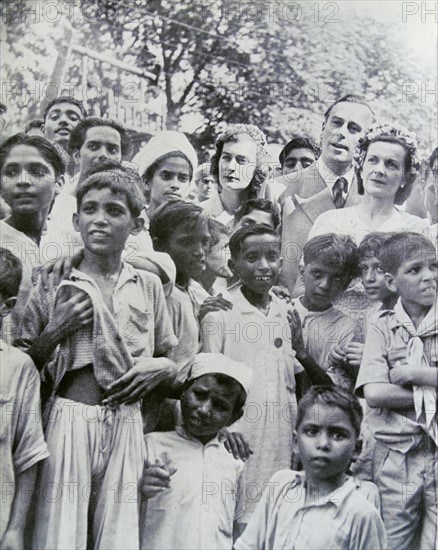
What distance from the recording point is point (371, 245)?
12.4ft

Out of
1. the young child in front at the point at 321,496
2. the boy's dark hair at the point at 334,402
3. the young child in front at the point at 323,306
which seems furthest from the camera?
the young child in front at the point at 323,306

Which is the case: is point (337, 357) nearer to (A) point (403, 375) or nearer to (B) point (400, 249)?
(A) point (403, 375)

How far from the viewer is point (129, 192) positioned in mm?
3760

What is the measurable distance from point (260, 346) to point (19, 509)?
4.02 feet

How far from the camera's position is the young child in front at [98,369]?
3.58 meters

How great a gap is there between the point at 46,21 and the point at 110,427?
1892 mm

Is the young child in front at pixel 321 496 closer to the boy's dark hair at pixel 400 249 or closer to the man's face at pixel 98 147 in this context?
the boy's dark hair at pixel 400 249

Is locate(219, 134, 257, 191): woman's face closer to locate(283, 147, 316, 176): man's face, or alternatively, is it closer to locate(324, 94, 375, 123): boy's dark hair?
locate(283, 147, 316, 176): man's face

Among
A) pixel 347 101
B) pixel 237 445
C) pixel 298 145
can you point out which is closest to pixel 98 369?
pixel 237 445

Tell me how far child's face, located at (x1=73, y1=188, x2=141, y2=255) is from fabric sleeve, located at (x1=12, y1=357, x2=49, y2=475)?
0.71 meters

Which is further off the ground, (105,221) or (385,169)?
(385,169)

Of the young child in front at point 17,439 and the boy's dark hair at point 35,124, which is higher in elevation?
the boy's dark hair at point 35,124

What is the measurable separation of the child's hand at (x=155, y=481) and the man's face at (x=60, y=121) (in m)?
Answer: 1.51

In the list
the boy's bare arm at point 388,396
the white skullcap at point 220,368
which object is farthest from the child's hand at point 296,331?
the boy's bare arm at point 388,396
